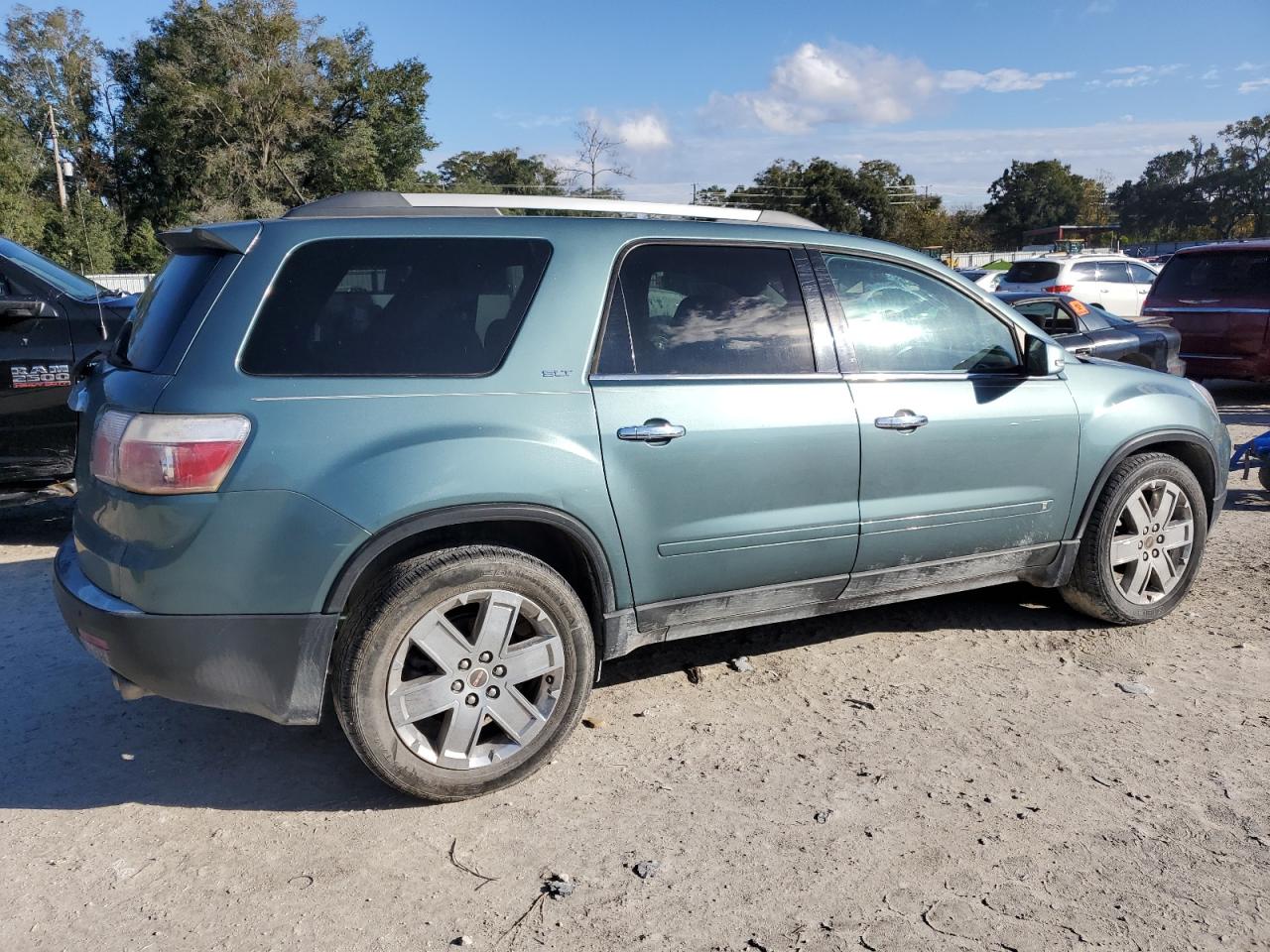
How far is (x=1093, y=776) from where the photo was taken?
3.34 metres

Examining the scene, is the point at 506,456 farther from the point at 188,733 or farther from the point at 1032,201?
the point at 1032,201

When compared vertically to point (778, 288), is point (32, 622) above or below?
below

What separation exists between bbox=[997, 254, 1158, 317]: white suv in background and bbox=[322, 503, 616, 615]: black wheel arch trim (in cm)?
1640

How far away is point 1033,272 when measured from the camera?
1880 centimetres

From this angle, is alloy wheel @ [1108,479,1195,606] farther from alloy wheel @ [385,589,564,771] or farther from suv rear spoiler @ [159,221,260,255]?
suv rear spoiler @ [159,221,260,255]

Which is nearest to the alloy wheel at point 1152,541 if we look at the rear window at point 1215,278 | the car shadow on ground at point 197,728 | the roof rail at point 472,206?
the car shadow on ground at point 197,728

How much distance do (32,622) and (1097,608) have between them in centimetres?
492

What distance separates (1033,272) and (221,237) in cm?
1812

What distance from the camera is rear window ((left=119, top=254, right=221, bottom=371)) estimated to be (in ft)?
10.1

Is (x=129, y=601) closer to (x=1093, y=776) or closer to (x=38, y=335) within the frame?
(x=1093, y=776)

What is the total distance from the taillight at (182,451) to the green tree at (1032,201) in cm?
10115

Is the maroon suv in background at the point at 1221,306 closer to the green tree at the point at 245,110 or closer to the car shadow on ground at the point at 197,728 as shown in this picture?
the car shadow on ground at the point at 197,728

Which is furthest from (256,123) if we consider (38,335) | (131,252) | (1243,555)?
(1243,555)

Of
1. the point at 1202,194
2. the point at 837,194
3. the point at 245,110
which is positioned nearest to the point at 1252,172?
the point at 1202,194
